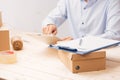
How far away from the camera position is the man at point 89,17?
1.67 metres

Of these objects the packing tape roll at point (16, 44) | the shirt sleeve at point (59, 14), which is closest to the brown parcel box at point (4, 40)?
the packing tape roll at point (16, 44)

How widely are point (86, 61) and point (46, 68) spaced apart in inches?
7.5

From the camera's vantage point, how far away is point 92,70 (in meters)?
1.03

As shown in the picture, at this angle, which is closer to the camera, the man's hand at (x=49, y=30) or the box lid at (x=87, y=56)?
the box lid at (x=87, y=56)

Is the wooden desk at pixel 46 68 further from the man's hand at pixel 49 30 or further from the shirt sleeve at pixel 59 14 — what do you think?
the shirt sleeve at pixel 59 14

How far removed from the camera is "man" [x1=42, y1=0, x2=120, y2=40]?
1671 millimetres

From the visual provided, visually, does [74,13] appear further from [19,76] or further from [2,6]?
[2,6]

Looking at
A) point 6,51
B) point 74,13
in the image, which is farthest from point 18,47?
point 74,13

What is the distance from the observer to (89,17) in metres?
1.83

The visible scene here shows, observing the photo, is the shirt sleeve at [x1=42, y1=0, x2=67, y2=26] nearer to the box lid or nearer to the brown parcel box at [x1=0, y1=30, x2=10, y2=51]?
the brown parcel box at [x1=0, y1=30, x2=10, y2=51]

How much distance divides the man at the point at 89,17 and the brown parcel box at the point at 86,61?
0.56 m

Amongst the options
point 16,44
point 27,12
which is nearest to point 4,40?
point 16,44

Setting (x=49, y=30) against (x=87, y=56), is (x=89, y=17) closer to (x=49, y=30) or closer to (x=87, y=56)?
(x=49, y=30)

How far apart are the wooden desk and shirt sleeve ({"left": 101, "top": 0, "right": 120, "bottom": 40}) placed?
30cm
